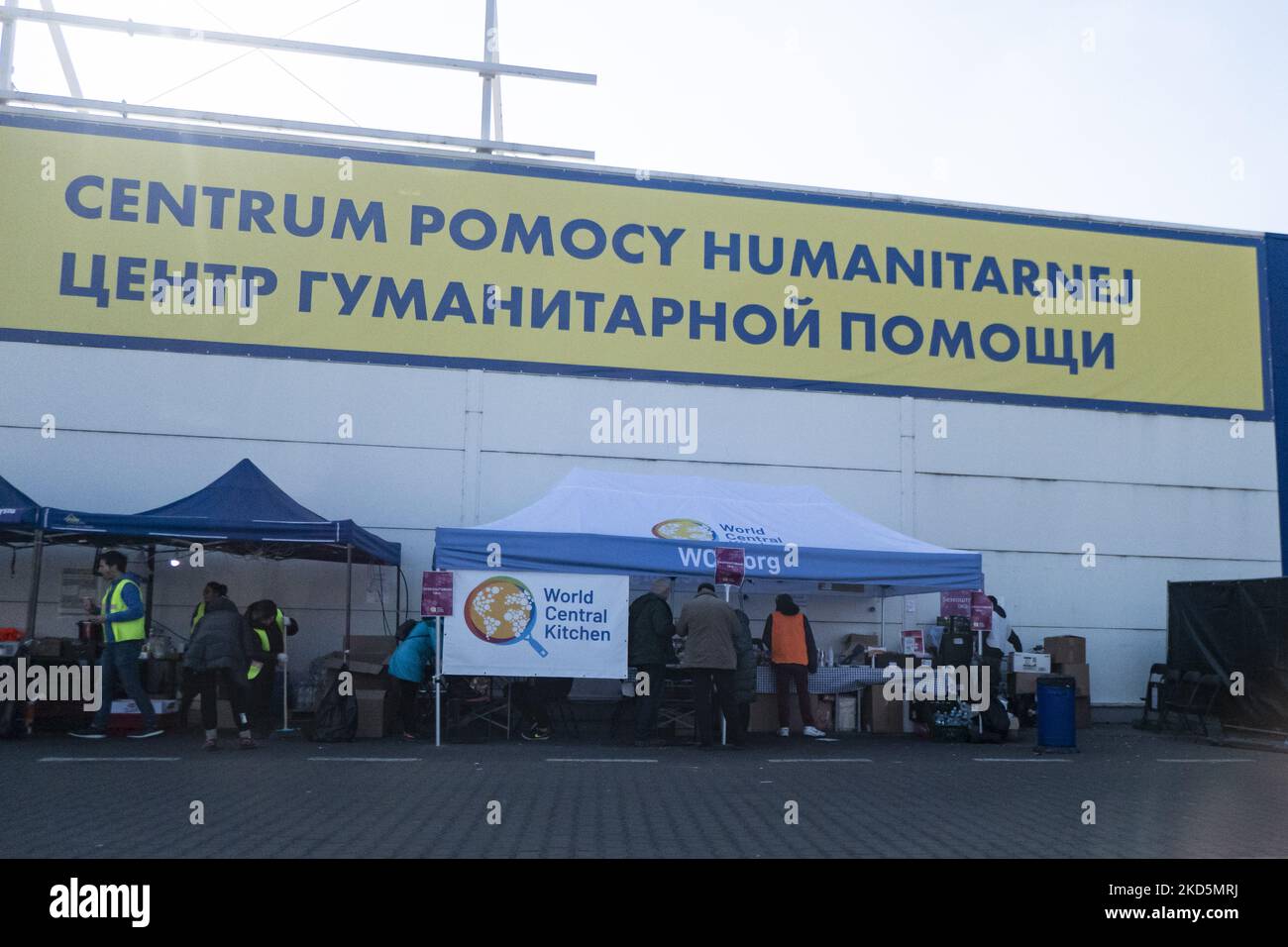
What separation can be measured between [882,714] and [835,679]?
35.0 inches

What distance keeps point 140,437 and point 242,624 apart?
4723mm

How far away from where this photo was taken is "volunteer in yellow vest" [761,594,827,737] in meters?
14.3

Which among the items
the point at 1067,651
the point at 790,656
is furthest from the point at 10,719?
the point at 1067,651

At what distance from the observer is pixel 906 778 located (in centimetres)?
1056

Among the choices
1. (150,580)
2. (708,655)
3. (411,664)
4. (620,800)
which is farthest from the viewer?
(150,580)

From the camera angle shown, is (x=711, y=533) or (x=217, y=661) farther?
(x=711, y=533)

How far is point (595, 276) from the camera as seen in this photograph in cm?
1706

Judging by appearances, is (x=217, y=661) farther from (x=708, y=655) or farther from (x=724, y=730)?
(x=724, y=730)

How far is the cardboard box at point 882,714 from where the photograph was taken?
50.9 ft

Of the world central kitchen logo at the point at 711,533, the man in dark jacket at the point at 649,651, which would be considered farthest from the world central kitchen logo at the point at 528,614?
the world central kitchen logo at the point at 711,533

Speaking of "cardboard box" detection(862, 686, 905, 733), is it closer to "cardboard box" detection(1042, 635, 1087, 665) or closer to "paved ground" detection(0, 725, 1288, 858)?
"paved ground" detection(0, 725, 1288, 858)
